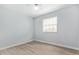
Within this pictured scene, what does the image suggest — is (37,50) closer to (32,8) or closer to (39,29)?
(39,29)

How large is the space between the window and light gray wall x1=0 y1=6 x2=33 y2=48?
0.28 meters

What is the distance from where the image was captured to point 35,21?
1435mm

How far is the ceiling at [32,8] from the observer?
1.29 m

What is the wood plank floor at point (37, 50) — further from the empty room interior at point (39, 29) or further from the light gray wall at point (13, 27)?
the light gray wall at point (13, 27)

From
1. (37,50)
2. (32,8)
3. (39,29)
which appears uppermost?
(32,8)

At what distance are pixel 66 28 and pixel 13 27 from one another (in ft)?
3.20

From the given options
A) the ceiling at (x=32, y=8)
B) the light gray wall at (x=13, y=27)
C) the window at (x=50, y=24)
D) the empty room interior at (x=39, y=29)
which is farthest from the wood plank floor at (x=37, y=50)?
the ceiling at (x=32, y=8)

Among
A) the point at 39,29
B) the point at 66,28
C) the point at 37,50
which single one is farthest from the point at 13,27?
the point at 66,28

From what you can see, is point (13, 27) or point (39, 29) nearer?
point (13, 27)

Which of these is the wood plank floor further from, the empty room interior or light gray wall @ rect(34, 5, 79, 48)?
light gray wall @ rect(34, 5, 79, 48)

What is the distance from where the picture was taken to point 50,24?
1403 mm

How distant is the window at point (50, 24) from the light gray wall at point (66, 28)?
73 millimetres

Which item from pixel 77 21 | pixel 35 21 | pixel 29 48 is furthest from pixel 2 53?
pixel 77 21
